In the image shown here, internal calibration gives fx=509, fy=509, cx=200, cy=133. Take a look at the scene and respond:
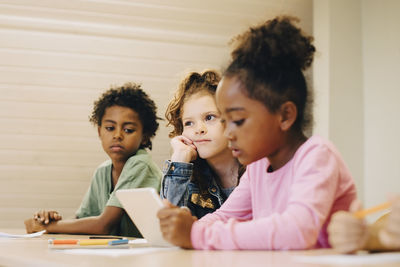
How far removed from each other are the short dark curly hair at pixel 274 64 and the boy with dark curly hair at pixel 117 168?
4.21 ft

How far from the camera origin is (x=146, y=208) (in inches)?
47.0

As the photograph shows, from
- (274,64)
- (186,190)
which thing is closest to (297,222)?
(274,64)

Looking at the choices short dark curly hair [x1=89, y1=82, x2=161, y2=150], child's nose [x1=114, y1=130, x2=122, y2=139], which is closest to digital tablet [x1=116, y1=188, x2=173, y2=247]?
child's nose [x1=114, y1=130, x2=122, y2=139]

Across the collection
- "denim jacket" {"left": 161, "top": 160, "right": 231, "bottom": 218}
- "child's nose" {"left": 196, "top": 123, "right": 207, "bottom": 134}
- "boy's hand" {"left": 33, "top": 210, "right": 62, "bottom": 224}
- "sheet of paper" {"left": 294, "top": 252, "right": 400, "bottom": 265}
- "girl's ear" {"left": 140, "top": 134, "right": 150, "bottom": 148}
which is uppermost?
"girl's ear" {"left": 140, "top": 134, "right": 150, "bottom": 148}

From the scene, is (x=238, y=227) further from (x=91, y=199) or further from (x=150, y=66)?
(x=150, y=66)

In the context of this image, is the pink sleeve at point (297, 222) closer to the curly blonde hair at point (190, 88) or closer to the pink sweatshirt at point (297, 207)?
the pink sweatshirt at point (297, 207)

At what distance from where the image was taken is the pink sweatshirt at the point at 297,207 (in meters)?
0.97

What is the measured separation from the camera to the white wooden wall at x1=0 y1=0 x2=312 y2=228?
10.3 feet

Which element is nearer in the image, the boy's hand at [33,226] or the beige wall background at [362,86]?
the boy's hand at [33,226]

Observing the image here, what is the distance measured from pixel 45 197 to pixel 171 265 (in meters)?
2.54

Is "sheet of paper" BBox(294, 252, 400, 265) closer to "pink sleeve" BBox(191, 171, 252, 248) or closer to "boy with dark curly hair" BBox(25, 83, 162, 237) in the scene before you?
"pink sleeve" BBox(191, 171, 252, 248)

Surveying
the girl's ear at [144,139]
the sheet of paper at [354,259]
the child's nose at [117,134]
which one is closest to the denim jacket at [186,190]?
the child's nose at [117,134]

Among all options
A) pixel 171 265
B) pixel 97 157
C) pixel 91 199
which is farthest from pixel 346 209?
pixel 97 157

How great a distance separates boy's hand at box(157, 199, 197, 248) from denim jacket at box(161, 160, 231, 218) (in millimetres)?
710
